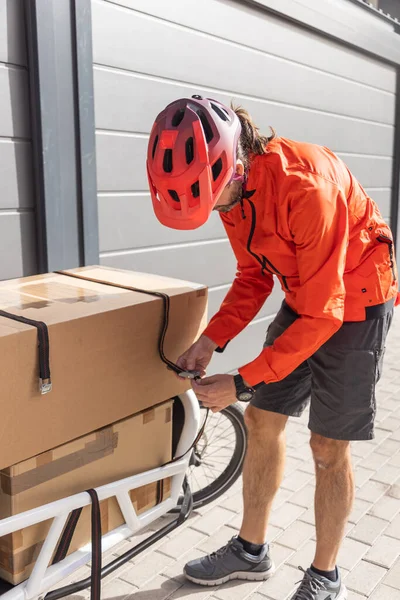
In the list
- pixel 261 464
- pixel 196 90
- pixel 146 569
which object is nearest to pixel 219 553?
pixel 146 569

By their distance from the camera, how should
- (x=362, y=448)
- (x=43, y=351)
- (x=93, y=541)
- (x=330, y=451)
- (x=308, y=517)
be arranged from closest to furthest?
(x=43, y=351)
(x=93, y=541)
(x=330, y=451)
(x=308, y=517)
(x=362, y=448)

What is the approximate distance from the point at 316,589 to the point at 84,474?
1.11 meters

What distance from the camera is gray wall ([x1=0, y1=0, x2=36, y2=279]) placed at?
305 centimetres

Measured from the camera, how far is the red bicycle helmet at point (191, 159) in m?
1.92

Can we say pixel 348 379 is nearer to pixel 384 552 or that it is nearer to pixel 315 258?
pixel 315 258

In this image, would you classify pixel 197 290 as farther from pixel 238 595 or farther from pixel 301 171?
pixel 238 595

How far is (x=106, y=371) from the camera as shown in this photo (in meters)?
2.05

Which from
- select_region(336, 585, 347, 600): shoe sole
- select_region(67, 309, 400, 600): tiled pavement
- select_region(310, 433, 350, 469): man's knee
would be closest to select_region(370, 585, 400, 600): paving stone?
select_region(67, 309, 400, 600): tiled pavement

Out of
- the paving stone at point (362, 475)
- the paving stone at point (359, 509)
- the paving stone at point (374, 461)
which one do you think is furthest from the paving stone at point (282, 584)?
the paving stone at point (374, 461)

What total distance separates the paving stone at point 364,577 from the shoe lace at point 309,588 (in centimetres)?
23

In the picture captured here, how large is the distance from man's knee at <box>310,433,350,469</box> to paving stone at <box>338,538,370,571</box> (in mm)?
669

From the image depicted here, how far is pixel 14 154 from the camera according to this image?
3.16 m

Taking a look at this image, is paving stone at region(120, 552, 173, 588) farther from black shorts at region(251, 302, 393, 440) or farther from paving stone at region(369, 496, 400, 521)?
paving stone at region(369, 496, 400, 521)

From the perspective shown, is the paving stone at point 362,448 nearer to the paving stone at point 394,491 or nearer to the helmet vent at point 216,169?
the paving stone at point 394,491
